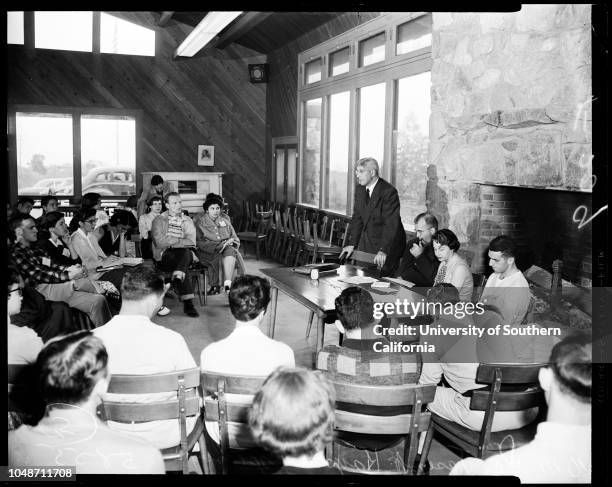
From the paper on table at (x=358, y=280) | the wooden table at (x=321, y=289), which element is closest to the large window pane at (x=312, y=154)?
the wooden table at (x=321, y=289)

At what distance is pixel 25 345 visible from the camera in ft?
9.81

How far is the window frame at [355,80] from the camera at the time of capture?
695cm

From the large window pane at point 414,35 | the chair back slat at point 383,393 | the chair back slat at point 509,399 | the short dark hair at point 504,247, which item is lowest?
the chair back slat at point 509,399

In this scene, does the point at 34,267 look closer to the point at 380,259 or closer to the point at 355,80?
the point at 380,259

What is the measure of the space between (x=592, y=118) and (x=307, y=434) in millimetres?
2410

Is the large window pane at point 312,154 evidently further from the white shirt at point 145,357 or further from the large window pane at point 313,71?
the white shirt at point 145,357

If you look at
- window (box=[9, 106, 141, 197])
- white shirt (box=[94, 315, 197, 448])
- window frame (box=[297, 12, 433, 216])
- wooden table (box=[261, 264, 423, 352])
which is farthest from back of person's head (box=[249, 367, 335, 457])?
window (box=[9, 106, 141, 197])

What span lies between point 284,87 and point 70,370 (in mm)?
9114

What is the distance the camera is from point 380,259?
5.34 m

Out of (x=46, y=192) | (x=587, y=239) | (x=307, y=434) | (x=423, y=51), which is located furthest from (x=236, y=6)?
(x=46, y=192)

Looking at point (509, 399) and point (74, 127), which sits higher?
point (74, 127)

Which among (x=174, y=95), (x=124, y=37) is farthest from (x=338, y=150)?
(x=124, y=37)

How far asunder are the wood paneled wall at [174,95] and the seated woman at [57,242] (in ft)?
19.3

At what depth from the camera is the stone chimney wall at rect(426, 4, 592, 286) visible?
363 cm
